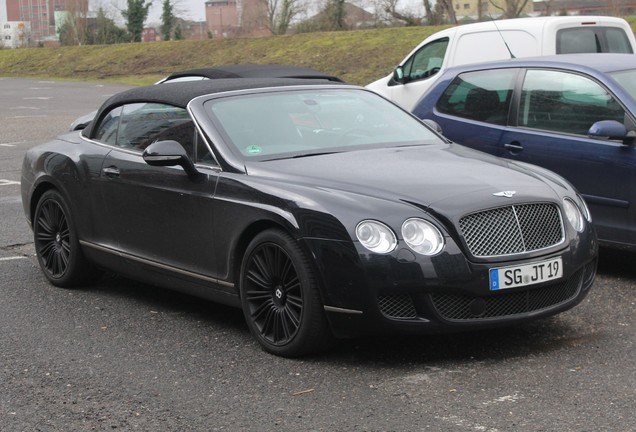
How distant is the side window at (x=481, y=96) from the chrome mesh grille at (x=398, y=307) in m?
3.37

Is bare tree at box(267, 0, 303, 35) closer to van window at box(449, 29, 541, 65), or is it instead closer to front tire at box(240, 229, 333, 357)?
van window at box(449, 29, 541, 65)

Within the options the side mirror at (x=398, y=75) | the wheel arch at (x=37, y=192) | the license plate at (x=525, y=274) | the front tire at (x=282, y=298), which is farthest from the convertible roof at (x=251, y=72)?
the license plate at (x=525, y=274)

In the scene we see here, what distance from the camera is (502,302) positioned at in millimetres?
5594

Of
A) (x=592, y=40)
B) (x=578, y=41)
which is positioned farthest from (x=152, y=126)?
(x=592, y=40)

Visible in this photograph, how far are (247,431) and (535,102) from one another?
4490mm

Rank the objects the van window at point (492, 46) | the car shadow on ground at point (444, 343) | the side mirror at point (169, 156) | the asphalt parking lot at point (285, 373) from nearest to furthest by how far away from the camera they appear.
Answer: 1. the asphalt parking lot at point (285, 373)
2. the car shadow on ground at point (444, 343)
3. the side mirror at point (169, 156)
4. the van window at point (492, 46)

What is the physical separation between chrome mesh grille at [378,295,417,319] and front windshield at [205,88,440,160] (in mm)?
1281

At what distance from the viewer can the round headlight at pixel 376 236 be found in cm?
540

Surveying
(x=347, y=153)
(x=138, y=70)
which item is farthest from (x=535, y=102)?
(x=138, y=70)

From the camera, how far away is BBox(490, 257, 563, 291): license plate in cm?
549

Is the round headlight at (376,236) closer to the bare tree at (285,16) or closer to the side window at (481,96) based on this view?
the side window at (481,96)

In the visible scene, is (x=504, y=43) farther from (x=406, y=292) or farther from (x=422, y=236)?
(x=406, y=292)

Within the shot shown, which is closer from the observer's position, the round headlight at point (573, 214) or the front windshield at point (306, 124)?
the round headlight at point (573, 214)

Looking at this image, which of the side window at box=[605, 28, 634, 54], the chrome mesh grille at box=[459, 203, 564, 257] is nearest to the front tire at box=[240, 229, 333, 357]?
the chrome mesh grille at box=[459, 203, 564, 257]
